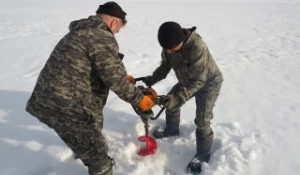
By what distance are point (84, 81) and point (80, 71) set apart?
12 cm

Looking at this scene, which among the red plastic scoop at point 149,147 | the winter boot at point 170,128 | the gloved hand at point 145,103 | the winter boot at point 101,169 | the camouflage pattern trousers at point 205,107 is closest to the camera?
the gloved hand at point 145,103

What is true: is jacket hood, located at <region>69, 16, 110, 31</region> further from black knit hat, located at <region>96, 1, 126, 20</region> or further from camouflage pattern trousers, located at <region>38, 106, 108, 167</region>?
camouflage pattern trousers, located at <region>38, 106, 108, 167</region>

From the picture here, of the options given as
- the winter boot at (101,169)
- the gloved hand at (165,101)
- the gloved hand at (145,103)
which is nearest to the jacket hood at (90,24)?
the gloved hand at (145,103)

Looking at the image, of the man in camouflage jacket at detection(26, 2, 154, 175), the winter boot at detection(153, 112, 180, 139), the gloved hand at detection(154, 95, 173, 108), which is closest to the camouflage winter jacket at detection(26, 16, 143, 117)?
the man in camouflage jacket at detection(26, 2, 154, 175)

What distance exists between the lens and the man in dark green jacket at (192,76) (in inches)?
108

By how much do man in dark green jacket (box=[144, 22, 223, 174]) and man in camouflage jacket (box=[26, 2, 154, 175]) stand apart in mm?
452

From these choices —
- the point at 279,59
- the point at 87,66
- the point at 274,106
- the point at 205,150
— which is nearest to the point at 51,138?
the point at 87,66

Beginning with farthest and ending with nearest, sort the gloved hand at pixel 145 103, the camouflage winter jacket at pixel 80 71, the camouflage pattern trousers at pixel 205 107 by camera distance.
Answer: the camouflage pattern trousers at pixel 205 107 < the gloved hand at pixel 145 103 < the camouflage winter jacket at pixel 80 71

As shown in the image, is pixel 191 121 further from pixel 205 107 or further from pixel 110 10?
pixel 110 10

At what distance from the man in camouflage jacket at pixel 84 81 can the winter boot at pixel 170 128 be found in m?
1.05

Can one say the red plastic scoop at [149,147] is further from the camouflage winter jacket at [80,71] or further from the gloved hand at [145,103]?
the camouflage winter jacket at [80,71]

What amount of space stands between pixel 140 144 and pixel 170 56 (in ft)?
4.27

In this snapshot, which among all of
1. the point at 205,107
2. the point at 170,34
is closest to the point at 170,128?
the point at 205,107

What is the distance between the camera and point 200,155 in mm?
3283
